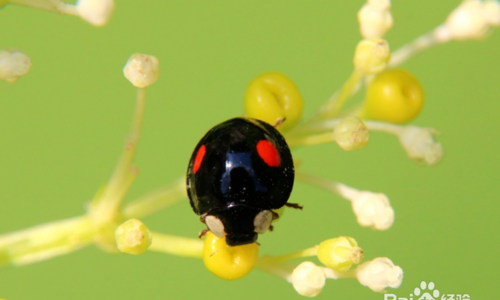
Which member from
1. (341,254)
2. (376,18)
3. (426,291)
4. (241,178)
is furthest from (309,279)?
(426,291)

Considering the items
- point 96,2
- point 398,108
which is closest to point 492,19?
point 398,108

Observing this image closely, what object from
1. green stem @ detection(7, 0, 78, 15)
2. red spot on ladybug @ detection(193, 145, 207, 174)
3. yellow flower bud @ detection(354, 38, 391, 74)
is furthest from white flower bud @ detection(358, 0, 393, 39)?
green stem @ detection(7, 0, 78, 15)

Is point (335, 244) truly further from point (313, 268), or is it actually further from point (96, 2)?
point (96, 2)

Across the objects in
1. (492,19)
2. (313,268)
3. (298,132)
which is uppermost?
(492,19)

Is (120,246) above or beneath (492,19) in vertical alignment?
beneath

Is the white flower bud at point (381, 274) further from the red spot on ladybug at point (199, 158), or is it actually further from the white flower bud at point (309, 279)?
the red spot on ladybug at point (199, 158)

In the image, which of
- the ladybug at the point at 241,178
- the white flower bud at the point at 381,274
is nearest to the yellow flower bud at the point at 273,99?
the ladybug at the point at 241,178

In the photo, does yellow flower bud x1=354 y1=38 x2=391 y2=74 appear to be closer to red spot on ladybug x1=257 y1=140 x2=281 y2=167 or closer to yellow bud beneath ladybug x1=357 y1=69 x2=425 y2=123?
yellow bud beneath ladybug x1=357 y1=69 x2=425 y2=123
